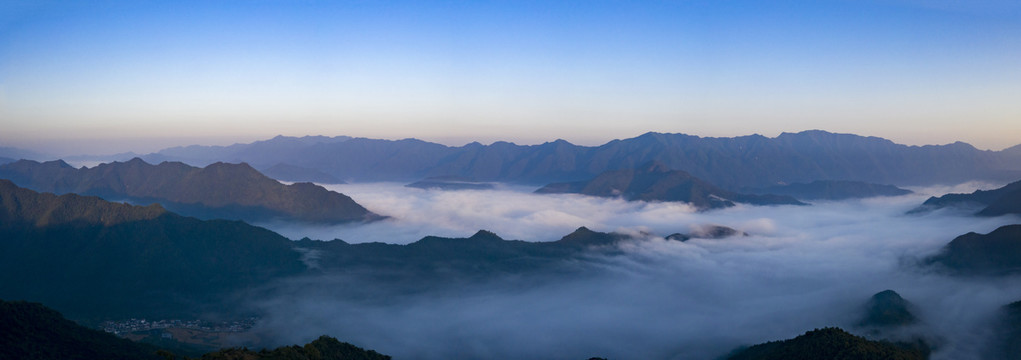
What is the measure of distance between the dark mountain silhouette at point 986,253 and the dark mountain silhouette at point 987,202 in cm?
3367

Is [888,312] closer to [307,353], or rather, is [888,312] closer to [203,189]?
[307,353]

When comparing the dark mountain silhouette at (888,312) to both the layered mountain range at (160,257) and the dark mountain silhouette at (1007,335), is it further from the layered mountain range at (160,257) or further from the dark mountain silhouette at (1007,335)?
the layered mountain range at (160,257)

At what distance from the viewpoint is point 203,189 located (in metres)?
163

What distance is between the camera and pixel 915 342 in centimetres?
6469

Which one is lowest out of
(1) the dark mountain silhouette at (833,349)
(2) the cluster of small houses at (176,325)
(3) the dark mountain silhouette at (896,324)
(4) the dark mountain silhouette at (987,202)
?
(2) the cluster of small houses at (176,325)

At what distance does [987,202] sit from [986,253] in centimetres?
5956

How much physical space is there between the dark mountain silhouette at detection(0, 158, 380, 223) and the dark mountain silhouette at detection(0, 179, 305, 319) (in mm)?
48501

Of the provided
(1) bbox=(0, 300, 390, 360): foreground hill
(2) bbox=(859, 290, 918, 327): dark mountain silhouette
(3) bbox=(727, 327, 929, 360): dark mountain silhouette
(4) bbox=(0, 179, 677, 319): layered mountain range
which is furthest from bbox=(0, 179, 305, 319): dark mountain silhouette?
(2) bbox=(859, 290, 918, 327): dark mountain silhouette

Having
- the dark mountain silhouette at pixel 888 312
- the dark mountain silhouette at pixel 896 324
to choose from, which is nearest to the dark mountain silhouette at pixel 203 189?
the dark mountain silhouette at pixel 888 312

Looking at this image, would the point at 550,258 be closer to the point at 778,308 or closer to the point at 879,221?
the point at 778,308

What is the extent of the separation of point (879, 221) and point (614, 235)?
8787cm

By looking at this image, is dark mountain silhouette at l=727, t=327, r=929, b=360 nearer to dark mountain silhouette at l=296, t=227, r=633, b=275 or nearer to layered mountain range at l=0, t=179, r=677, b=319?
dark mountain silhouette at l=296, t=227, r=633, b=275

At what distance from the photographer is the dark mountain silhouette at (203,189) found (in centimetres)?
15738

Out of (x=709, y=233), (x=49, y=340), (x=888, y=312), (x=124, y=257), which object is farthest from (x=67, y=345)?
(x=709, y=233)
